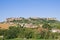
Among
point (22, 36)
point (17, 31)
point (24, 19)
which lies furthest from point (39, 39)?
point (24, 19)

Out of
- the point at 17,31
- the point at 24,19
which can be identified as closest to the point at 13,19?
the point at 24,19

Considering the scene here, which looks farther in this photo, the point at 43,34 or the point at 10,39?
the point at 43,34

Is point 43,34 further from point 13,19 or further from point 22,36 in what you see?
point 13,19

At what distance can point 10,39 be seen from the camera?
28.7 meters

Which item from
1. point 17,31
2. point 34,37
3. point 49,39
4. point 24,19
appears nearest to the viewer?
point 49,39

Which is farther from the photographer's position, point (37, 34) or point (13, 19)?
point (13, 19)

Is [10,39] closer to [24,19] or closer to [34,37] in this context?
[34,37]

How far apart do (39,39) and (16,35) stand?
4.96 meters

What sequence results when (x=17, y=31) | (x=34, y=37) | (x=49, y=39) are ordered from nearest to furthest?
(x=49, y=39)
(x=34, y=37)
(x=17, y=31)

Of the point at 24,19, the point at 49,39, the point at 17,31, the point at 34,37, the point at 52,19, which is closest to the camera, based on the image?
the point at 49,39

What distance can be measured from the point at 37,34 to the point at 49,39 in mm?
3050

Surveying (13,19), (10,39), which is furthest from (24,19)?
(10,39)

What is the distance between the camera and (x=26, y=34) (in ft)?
99.9

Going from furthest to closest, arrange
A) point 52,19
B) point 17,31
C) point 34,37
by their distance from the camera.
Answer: point 52,19, point 17,31, point 34,37
